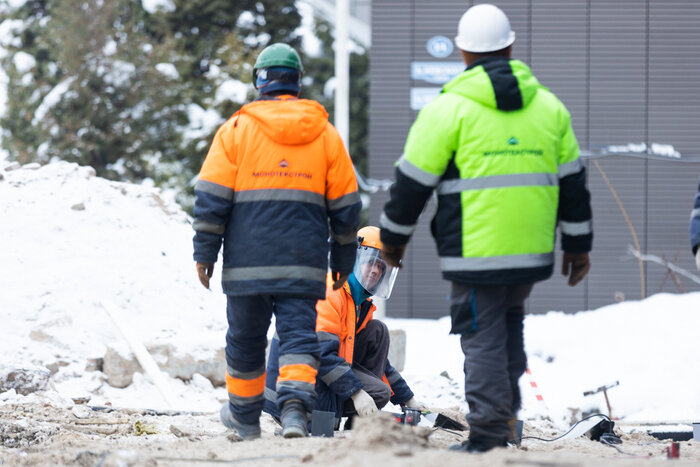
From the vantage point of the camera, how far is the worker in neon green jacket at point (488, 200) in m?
3.64

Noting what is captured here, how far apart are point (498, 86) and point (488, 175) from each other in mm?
349

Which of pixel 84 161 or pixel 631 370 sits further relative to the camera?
pixel 84 161

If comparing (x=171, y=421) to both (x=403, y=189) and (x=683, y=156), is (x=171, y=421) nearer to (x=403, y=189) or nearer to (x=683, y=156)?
(x=403, y=189)

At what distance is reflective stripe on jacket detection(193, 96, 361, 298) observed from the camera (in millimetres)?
4164

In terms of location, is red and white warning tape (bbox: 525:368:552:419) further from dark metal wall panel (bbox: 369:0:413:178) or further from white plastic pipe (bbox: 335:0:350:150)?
dark metal wall panel (bbox: 369:0:413:178)

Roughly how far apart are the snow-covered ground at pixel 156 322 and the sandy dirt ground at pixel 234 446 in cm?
106

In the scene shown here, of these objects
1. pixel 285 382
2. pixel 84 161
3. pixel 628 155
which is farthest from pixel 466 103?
pixel 84 161

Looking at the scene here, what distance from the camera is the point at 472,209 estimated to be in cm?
367

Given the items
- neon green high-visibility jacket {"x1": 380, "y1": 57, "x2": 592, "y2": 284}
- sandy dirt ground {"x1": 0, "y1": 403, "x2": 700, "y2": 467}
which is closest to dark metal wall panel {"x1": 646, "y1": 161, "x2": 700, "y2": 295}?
sandy dirt ground {"x1": 0, "y1": 403, "x2": 700, "y2": 467}

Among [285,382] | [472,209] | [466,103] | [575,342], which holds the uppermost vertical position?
[466,103]

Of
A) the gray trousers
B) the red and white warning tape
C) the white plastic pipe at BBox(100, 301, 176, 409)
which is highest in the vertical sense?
the gray trousers

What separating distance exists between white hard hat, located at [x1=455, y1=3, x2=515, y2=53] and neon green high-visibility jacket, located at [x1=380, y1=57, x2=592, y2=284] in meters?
0.13

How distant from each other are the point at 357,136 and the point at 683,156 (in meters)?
8.83

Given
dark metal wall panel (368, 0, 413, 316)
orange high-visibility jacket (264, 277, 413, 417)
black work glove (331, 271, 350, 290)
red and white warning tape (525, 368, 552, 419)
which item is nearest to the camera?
black work glove (331, 271, 350, 290)
